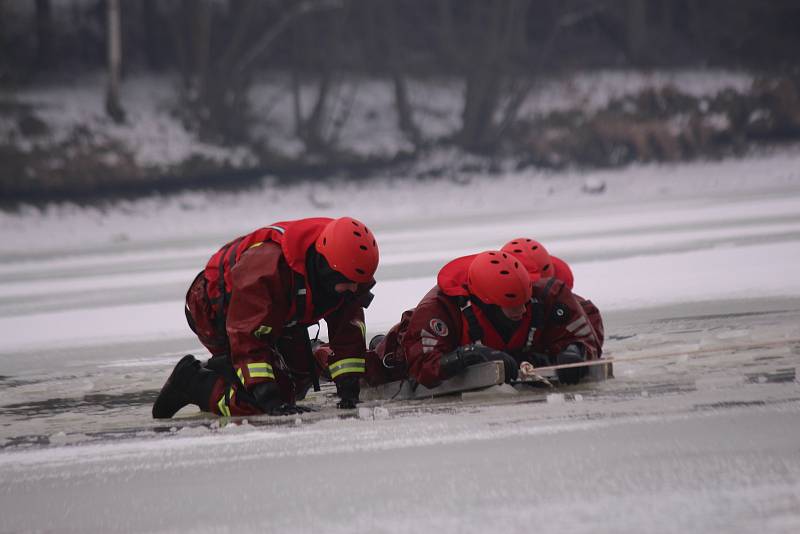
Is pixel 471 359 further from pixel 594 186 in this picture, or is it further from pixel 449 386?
pixel 594 186

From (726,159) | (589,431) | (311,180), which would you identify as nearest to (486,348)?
(589,431)

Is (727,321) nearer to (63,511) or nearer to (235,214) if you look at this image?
(63,511)

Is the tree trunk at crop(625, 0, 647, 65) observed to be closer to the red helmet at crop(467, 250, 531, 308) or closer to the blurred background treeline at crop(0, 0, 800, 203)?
the blurred background treeline at crop(0, 0, 800, 203)

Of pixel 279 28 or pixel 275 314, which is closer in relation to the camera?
pixel 275 314

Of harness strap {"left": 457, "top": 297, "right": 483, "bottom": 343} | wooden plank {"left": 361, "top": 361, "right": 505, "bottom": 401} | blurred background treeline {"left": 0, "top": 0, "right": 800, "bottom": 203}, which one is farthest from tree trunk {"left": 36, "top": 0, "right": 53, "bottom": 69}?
harness strap {"left": 457, "top": 297, "right": 483, "bottom": 343}

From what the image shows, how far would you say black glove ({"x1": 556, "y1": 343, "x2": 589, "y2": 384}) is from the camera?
608 centimetres

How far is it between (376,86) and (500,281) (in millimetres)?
24742

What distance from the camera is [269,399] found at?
5.73m

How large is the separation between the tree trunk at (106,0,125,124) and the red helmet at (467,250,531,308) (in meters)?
21.8

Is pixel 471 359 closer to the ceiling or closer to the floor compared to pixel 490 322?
closer to the floor

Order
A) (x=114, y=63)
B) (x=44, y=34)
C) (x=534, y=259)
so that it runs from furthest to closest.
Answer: (x=44, y=34), (x=114, y=63), (x=534, y=259)

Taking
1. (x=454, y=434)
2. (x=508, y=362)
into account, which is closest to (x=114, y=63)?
(x=508, y=362)

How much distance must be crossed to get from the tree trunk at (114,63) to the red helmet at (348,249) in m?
21.8

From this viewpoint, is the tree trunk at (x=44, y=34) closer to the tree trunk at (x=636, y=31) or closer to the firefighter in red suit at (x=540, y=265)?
the tree trunk at (x=636, y=31)
